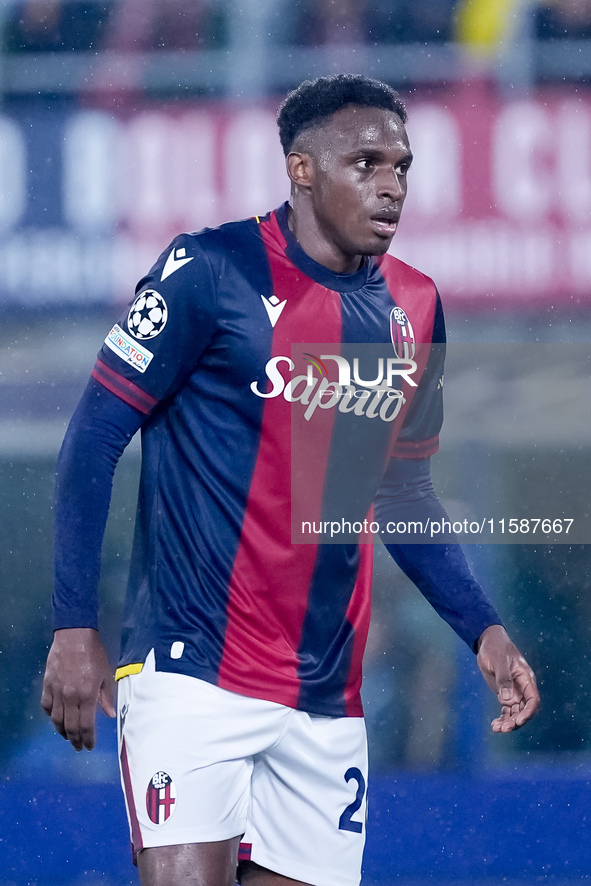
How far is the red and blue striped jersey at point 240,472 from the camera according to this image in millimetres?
1593

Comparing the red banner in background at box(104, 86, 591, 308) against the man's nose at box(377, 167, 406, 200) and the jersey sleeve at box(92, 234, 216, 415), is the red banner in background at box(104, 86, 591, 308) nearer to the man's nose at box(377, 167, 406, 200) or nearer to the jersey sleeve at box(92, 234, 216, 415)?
the man's nose at box(377, 167, 406, 200)

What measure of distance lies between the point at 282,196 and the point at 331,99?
145 cm

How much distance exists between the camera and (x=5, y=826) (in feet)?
10.1

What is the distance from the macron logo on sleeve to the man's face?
0.29 meters

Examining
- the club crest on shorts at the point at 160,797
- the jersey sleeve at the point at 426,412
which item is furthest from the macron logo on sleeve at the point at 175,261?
the club crest on shorts at the point at 160,797

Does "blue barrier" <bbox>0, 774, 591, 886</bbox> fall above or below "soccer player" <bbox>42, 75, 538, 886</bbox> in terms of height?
below

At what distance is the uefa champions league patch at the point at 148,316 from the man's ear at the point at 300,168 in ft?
1.26

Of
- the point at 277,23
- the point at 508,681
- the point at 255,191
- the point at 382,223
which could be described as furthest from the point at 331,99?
the point at 277,23

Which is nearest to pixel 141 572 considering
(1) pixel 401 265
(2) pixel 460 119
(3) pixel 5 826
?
(1) pixel 401 265

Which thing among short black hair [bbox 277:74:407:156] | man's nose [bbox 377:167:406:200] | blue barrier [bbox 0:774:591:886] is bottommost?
blue barrier [bbox 0:774:591:886]

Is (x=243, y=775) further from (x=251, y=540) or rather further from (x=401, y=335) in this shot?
(x=401, y=335)

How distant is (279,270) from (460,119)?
68.2 inches

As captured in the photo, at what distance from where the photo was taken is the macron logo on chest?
1689 millimetres

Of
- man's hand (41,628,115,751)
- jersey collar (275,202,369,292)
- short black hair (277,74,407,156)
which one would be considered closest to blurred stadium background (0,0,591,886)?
short black hair (277,74,407,156)
